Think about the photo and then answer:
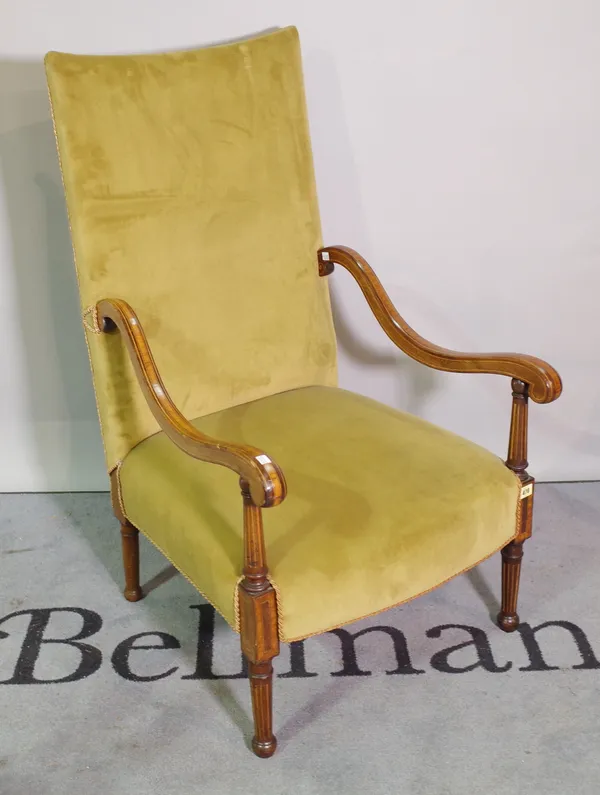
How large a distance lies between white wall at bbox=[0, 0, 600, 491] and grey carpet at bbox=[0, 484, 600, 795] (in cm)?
42

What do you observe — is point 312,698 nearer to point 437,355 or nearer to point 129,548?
point 129,548

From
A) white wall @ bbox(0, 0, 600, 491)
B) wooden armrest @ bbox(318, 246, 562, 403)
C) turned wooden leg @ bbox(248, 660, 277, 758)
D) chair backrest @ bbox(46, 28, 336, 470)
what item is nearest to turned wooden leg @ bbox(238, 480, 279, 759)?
turned wooden leg @ bbox(248, 660, 277, 758)

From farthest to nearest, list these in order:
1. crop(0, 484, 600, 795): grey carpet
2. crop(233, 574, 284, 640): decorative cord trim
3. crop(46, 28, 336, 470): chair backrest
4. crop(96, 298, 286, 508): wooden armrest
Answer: crop(46, 28, 336, 470): chair backrest, crop(0, 484, 600, 795): grey carpet, crop(233, 574, 284, 640): decorative cord trim, crop(96, 298, 286, 508): wooden armrest

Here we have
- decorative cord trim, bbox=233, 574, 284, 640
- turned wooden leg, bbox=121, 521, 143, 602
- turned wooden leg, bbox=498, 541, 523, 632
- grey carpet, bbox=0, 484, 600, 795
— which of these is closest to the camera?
decorative cord trim, bbox=233, 574, 284, 640

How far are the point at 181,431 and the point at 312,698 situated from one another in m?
0.63

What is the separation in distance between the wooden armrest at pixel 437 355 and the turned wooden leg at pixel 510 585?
34cm

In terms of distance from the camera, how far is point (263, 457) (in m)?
1.33

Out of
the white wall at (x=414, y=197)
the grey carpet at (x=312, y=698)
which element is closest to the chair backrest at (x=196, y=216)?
the white wall at (x=414, y=197)

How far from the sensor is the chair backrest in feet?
Result: 5.44

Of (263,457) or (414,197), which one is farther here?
(414,197)

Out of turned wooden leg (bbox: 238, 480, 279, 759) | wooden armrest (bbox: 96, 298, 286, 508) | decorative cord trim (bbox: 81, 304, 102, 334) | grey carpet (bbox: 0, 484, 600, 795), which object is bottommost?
grey carpet (bbox: 0, 484, 600, 795)

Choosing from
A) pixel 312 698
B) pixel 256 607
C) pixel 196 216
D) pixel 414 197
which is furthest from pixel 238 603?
pixel 414 197

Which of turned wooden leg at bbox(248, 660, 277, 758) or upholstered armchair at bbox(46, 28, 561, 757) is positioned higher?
upholstered armchair at bbox(46, 28, 561, 757)

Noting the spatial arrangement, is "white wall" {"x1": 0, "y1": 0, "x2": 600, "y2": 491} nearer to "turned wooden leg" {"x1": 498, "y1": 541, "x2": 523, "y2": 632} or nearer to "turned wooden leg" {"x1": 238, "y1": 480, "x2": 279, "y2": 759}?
"turned wooden leg" {"x1": 498, "y1": 541, "x2": 523, "y2": 632}
